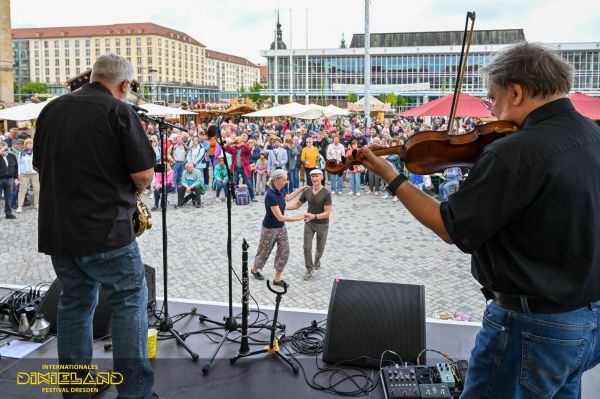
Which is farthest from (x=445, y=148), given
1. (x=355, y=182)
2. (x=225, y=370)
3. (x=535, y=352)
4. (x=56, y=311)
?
(x=355, y=182)

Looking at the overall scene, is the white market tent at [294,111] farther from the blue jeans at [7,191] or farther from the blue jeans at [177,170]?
the blue jeans at [7,191]

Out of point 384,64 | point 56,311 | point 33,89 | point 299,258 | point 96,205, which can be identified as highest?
point 384,64

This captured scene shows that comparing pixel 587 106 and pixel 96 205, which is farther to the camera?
pixel 587 106

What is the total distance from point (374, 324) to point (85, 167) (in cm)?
231

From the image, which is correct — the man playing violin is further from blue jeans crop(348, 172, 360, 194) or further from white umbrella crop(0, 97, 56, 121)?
white umbrella crop(0, 97, 56, 121)

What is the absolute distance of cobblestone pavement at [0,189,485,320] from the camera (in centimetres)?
638

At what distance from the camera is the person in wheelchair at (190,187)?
1317cm

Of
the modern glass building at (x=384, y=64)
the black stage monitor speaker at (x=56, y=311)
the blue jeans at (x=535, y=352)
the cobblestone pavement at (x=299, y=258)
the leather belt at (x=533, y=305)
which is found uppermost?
the modern glass building at (x=384, y=64)

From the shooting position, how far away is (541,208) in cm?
172

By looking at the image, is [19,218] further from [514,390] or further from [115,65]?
[514,390]

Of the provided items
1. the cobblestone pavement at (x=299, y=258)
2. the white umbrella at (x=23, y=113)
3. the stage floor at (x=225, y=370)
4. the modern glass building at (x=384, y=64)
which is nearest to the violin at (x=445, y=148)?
the stage floor at (x=225, y=370)

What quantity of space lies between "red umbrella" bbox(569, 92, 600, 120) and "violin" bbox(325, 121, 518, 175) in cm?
912

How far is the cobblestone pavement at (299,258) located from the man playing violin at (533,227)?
389 centimetres

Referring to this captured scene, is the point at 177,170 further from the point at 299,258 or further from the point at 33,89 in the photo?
the point at 33,89
